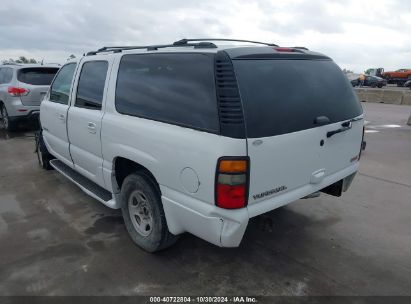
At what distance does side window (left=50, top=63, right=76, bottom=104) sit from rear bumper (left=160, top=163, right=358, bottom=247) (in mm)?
2453

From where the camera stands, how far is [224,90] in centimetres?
240

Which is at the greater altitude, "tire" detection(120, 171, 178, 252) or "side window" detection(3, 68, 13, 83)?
"side window" detection(3, 68, 13, 83)

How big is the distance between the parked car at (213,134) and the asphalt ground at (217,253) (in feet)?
Result: 1.11

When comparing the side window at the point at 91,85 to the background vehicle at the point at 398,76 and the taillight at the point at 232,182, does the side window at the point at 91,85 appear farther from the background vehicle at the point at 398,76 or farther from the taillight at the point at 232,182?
the background vehicle at the point at 398,76

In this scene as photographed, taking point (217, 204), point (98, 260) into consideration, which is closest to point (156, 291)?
point (98, 260)

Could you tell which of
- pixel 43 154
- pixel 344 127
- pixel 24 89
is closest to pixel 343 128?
pixel 344 127

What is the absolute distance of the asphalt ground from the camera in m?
2.84

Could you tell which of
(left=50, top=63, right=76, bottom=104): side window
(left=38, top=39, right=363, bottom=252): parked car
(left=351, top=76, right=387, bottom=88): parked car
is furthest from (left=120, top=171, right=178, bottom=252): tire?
(left=351, top=76, right=387, bottom=88): parked car

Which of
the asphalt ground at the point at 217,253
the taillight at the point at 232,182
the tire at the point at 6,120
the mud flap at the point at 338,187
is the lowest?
the asphalt ground at the point at 217,253

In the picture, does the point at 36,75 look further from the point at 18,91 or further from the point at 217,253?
the point at 217,253

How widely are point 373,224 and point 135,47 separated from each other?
131 inches

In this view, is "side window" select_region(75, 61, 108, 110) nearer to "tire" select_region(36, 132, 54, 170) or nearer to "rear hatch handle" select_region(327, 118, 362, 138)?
"tire" select_region(36, 132, 54, 170)

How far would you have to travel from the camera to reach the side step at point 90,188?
3621 mm

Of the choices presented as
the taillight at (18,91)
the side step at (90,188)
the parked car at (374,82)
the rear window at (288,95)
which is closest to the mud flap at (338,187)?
the rear window at (288,95)
